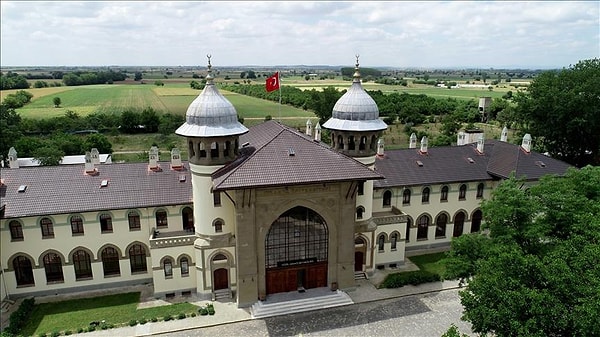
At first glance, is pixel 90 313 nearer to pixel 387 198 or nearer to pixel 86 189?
pixel 86 189

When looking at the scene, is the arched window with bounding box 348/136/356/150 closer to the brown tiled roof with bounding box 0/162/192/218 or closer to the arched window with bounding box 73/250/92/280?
the brown tiled roof with bounding box 0/162/192/218

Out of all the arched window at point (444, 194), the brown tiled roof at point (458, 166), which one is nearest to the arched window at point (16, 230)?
the brown tiled roof at point (458, 166)

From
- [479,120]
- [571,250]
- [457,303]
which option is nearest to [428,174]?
[457,303]

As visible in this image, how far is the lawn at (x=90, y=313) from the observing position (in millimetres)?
30625

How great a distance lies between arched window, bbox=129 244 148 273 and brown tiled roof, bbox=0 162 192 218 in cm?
397

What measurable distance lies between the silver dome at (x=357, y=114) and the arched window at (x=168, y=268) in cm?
1755

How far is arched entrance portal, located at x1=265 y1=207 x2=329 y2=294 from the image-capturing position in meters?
33.2

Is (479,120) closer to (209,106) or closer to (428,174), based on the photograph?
(428,174)

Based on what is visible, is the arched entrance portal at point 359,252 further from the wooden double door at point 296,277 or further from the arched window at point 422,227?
the arched window at point 422,227

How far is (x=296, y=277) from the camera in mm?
34438

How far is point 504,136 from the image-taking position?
1998 inches

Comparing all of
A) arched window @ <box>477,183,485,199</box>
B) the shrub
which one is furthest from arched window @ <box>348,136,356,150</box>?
arched window @ <box>477,183,485,199</box>

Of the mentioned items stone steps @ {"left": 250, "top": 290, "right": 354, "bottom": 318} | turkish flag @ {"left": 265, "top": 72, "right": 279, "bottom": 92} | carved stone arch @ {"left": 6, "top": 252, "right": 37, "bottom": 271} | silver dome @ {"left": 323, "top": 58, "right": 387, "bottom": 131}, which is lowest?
stone steps @ {"left": 250, "top": 290, "right": 354, "bottom": 318}

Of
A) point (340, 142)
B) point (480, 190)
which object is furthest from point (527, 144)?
point (340, 142)
